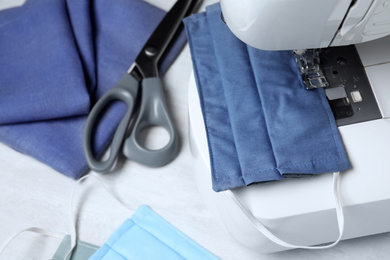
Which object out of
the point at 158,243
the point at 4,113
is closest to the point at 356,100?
the point at 158,243

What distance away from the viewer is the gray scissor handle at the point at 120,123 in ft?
2.24

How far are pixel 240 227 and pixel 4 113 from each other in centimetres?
36

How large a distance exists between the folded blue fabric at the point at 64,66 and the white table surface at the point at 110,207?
28mm

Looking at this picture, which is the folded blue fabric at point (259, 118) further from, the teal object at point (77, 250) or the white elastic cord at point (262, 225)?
the teal object at point (77, 250)

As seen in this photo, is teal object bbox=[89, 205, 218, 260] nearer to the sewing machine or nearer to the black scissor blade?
the sewing machine

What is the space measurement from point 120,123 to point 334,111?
28cm

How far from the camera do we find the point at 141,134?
734 mm

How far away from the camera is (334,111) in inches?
22.7

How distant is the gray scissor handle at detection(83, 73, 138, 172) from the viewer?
683 mm

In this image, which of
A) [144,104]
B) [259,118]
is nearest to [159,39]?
[144,104]

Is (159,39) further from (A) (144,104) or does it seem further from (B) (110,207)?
(B) (110,207)

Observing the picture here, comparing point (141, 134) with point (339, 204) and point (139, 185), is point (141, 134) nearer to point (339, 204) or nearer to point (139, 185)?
point (139, 185)

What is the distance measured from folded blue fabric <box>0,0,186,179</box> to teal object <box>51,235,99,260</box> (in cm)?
9

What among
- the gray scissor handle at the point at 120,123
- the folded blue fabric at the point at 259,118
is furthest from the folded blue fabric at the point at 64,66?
the folded blue fabric at the point at 259,118
